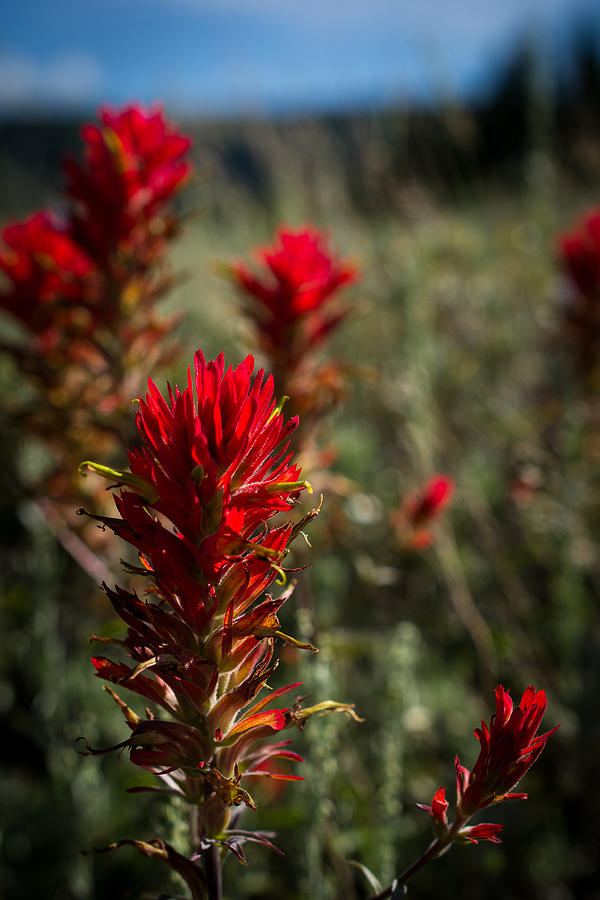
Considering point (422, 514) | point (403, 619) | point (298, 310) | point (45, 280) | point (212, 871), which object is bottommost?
point (403, 619)

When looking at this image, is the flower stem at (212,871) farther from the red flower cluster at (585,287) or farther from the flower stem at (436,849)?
the red flower cluster at (585,287)

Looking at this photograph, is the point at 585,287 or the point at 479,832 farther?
the point at 585,287

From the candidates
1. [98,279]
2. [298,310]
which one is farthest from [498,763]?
[98,279]

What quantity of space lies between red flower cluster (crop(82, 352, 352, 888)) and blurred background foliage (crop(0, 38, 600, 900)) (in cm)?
19

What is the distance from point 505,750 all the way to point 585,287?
211cm

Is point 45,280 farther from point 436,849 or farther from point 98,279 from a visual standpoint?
point 436,849

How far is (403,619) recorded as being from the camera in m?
2.48

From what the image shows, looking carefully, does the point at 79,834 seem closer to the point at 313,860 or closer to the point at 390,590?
the point at 313,860

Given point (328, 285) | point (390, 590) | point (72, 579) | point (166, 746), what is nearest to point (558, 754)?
point (390, 590)

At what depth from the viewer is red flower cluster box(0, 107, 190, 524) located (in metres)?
1.57

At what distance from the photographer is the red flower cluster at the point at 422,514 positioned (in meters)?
1.67

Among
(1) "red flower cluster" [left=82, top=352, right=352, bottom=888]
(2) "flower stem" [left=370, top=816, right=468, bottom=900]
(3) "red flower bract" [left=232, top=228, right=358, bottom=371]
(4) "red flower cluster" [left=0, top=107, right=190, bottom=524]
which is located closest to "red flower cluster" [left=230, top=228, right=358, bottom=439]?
(3) "red flower bract" [left=232, top=228, right=358, bottom=371]

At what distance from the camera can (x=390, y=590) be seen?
2.65 m

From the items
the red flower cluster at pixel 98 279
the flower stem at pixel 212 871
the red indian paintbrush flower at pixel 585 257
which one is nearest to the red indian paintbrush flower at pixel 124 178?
the red flower cluster at pixel 98 279
